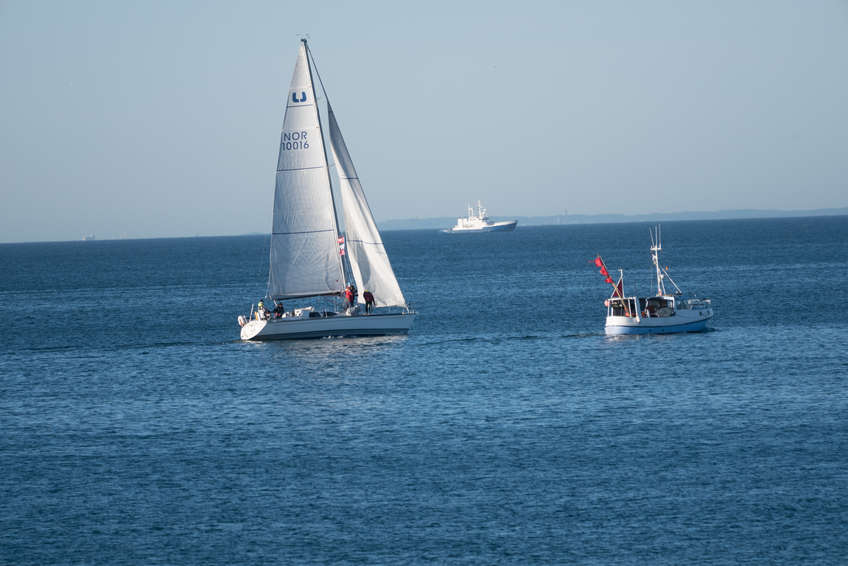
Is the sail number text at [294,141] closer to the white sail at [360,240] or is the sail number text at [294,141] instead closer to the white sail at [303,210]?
the white sail at [303,210]

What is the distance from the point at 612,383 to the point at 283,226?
2480 cm

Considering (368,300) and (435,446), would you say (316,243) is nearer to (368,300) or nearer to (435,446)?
(368,300)

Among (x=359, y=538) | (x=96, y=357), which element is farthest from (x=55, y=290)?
(x=359, y=538)

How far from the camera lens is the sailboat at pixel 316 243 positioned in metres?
64.6

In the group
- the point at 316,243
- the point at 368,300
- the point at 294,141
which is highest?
the point at 294,141

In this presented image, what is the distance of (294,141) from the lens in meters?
65.1


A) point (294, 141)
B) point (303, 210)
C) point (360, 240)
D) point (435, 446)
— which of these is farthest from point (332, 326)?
point (435, 446)

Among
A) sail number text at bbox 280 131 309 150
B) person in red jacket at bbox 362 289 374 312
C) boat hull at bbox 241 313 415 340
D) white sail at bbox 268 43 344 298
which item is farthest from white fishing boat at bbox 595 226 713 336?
sail number text at bbox 280 131 309 150

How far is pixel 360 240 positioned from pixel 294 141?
7.05 metres

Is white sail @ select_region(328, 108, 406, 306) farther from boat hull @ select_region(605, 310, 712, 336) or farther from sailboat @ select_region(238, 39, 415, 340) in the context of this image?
boat hull @ select_region(605, 310, 712, 336)

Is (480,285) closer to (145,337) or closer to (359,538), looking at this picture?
(145,337)

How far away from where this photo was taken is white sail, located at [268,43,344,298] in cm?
6494

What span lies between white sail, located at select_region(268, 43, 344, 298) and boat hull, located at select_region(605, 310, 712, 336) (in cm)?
1619

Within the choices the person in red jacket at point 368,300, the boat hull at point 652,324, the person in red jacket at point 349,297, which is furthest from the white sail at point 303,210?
the boat hull at point 652,324
